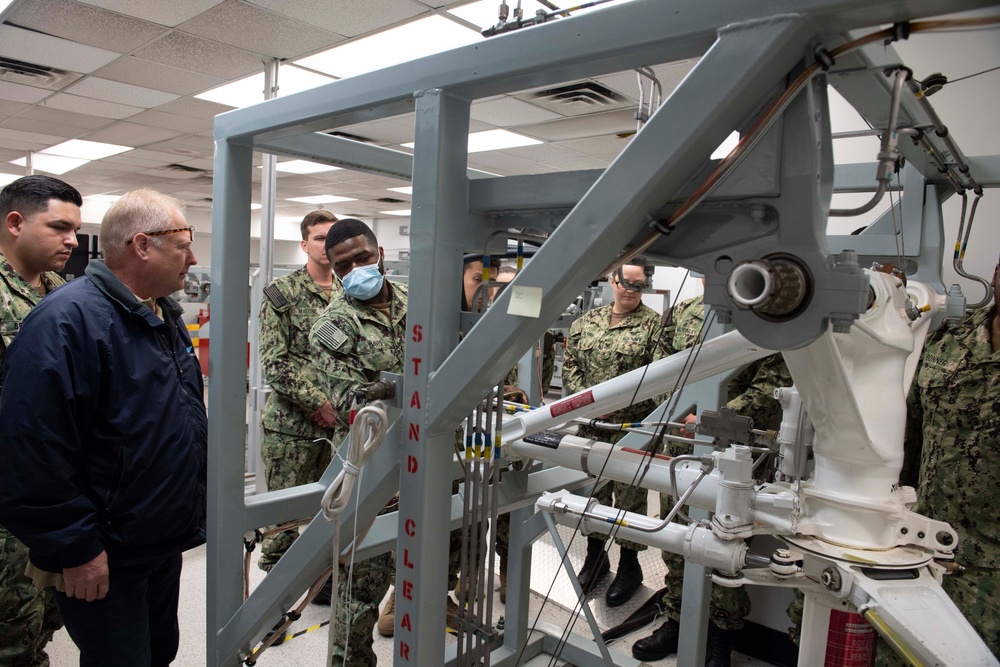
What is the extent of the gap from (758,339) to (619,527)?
66 cm

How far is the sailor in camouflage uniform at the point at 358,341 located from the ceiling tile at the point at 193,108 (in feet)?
13.9

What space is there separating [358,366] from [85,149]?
7.93 meters

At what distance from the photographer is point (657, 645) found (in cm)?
291

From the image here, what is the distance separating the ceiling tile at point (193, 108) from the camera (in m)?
5.87

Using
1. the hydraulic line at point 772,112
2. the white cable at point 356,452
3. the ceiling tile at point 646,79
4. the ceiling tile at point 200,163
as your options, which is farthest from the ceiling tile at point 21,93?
the hydraulic line at point 772,112

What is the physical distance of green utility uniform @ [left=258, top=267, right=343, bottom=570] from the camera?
10.00ft

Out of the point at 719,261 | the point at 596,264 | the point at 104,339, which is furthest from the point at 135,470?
the point at 719,261

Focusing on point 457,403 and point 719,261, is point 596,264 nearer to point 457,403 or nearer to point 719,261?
point 719,261

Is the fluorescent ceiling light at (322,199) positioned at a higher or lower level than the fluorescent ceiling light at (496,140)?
lower

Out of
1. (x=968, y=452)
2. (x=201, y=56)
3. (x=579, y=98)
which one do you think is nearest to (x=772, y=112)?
(x=968, y=452)

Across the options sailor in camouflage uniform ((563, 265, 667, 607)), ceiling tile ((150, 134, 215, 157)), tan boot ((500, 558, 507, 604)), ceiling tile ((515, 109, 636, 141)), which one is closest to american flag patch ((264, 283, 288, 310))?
sailor in camouflage uniform ((563, 265, 667, 607))

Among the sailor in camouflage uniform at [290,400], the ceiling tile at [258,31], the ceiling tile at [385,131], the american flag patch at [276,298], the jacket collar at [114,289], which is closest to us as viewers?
the jacket collar at [114,289]

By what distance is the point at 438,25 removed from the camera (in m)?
3.94

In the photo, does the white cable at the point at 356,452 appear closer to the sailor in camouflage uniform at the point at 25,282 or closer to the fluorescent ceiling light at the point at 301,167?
the sailor in camouflage uniform at the point at 25,282
